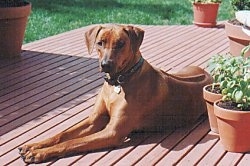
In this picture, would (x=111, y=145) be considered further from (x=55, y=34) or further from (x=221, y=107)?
(x=55, y=34)

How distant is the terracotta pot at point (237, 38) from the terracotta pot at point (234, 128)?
176 centimetres

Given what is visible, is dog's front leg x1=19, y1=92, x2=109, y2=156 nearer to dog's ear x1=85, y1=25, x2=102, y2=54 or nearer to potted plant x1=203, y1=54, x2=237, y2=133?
dog's ear x1=85, y1=25, x2=102, y2=54

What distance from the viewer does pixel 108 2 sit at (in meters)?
9.45

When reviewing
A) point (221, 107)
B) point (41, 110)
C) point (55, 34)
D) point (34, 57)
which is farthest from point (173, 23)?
point (221, 107)

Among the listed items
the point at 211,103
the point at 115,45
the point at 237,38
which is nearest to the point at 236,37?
the point at 237,38

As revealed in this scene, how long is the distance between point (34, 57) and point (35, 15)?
9.21ft

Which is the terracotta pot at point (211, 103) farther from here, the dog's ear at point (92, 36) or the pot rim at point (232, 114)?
the dog's ear at point (92, 36)

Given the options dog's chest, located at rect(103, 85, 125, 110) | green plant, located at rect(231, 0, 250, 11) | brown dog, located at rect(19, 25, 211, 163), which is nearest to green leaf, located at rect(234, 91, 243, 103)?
brown dog, located at rect(19, 25, 211, 163)

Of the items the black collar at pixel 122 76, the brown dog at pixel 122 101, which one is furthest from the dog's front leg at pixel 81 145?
the black collar at pixel 122 76

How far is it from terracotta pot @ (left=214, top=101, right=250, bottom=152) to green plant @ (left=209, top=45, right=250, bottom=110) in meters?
0.07

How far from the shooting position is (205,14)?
7.13 m

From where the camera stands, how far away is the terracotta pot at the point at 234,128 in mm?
3190

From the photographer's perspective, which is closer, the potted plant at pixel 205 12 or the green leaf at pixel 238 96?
the green leaf at pixel 238 96

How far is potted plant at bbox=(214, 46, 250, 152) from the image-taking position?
3195 mm
